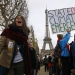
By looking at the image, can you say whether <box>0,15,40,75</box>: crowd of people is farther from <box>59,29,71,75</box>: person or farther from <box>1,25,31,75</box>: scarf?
<box>59,29,71,75</box>: person

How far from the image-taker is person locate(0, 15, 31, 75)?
197 inches

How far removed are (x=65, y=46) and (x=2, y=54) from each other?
359 cm

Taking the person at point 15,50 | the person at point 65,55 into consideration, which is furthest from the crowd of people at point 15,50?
the person at point 65,55

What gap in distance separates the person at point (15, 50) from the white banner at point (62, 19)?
5.13m

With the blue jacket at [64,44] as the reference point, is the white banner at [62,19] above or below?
above

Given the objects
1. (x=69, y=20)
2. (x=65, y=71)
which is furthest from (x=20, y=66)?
(x=69, y=20)

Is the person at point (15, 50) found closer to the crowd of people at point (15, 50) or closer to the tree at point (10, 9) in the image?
the crowd of people at point (15, 50)

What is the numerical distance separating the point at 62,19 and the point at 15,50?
5.80m

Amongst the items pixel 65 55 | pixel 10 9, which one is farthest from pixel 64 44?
pixel 10 9

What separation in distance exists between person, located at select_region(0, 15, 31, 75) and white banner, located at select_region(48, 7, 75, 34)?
513 centimetres

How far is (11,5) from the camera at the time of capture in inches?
1049

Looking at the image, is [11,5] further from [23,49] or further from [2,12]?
[23,49]

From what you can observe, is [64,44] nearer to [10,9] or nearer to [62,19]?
[62,19]

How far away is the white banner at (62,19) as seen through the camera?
1042cm
